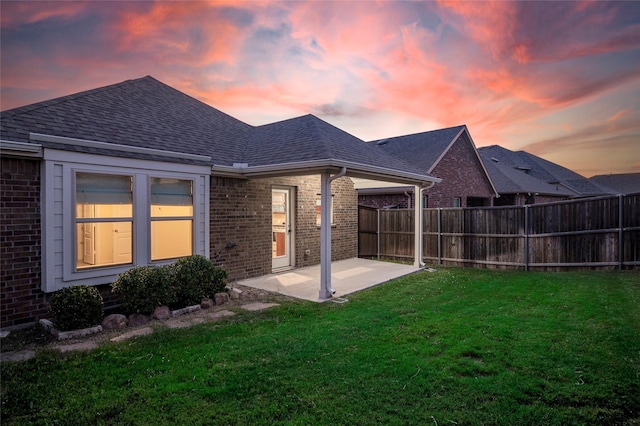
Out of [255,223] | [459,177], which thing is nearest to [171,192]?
[255,223]

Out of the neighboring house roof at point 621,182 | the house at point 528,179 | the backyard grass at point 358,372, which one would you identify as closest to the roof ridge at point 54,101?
the backyard grass at point 358,372

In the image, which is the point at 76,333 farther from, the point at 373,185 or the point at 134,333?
the point at 373,185

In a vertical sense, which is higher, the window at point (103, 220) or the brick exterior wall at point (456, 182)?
the brick exterior wall at point (456, 182)

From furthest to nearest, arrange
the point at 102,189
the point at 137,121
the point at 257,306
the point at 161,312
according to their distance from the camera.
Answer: the point at 137,121 < the point at 257,306 < the point at 102,189 < the point at 161,312

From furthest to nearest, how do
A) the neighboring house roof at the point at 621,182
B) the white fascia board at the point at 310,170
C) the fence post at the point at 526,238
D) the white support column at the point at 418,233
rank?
the neighboring house roof at the point at 621,182 < the white support column at the point at 418,233 < the fence post at the point at 526,238 < the white fascia board at the point at 310,170

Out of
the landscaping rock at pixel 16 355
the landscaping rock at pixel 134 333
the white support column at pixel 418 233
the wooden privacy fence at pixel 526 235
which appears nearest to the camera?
the landscaping rock at pixel 16 355

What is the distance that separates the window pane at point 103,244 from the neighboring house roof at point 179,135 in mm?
1361

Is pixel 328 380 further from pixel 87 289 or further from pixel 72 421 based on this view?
pixel 87 289

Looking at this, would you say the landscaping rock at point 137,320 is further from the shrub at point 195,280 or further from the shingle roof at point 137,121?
the shingle roof at point 137,121

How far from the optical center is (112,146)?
21.1 feet

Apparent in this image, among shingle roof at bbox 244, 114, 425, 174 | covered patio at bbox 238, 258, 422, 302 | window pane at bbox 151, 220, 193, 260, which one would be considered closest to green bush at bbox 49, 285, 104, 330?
window pane at bbox 151, 220, 193, 260

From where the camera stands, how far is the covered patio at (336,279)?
7855 mm

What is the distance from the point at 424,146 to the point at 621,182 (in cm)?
3676

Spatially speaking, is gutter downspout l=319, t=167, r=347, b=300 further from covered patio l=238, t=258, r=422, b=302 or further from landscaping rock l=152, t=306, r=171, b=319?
landscaping rock l=152, t=306, r=171, b=319
